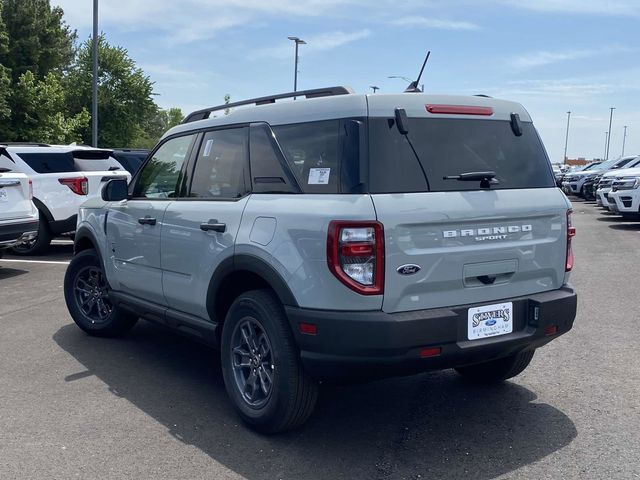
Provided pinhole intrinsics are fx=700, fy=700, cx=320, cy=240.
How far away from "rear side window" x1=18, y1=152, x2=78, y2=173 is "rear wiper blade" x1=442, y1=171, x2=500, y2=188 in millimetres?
8875

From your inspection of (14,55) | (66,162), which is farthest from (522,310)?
(14,55)

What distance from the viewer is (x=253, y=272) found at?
13.4 feet

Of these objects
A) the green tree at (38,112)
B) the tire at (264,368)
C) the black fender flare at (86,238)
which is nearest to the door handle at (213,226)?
the tire at (264,368)

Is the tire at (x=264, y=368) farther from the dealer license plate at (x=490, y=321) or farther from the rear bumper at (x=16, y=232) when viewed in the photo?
the rear bumper at (x=16, y=232)

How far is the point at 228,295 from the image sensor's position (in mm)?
4508

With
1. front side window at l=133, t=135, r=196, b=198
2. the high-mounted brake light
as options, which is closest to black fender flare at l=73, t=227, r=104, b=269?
front side window at l=133, t=135, r=196, b=198

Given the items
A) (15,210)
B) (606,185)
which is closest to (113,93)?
(606,185)

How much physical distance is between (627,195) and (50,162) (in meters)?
12.9

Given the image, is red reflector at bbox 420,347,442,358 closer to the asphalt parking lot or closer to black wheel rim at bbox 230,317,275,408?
the asphalt parking lot

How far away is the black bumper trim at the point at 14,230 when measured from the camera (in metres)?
9.25

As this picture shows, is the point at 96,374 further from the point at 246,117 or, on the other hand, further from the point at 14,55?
the point at 14,55

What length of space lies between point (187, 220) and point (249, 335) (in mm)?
994

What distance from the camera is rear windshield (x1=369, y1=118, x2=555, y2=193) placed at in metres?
3.76

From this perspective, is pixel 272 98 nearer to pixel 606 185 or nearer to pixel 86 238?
pixel 86 238
